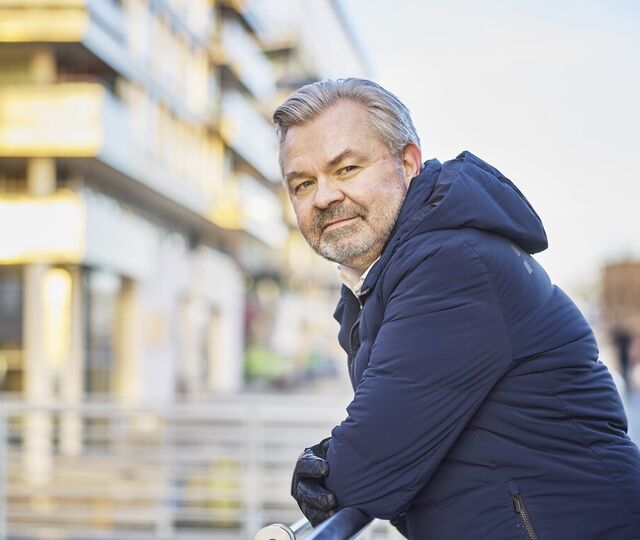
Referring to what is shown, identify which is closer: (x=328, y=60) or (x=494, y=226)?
(x=494, y=226)

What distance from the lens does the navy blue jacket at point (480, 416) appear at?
6.72 feet

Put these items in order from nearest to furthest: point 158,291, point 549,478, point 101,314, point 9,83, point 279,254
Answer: point 549,478 → point 9,83 → point 101,314 → point 158,291 → point 279,254

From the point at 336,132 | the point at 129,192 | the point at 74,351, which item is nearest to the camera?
the point at 336,132

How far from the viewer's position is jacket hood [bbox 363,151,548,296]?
219 centimetres

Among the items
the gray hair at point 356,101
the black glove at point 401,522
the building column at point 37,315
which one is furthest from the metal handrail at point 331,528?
the building column at point 37,315

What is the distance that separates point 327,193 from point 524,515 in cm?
84

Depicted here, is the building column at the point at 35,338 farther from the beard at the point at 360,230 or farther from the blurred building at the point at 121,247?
the beard at the point at 360,230

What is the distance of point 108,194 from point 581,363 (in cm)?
2410

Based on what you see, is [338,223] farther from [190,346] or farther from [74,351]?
[190,346]

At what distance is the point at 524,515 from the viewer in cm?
204

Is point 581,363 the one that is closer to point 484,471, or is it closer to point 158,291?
point 484,471

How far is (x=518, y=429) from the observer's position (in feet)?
6.81

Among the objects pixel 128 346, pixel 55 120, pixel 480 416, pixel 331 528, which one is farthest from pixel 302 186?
pixel 128 346

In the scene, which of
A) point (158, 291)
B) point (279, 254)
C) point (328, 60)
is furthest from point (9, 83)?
point (328, 60)
